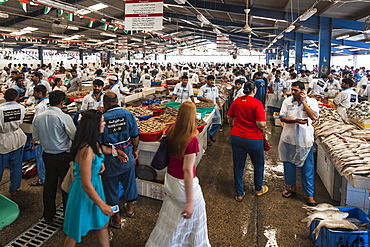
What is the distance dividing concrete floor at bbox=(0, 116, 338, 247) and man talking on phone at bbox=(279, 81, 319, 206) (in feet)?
1.73

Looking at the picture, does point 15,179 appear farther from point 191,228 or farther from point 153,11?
point 153,11

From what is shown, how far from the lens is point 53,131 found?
3516 mm

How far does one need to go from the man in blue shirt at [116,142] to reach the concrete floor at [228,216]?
0.40m

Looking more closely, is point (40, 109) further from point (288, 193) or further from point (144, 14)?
point (288, 193)

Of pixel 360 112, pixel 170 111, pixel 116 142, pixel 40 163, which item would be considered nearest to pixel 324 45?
pixel 360 112

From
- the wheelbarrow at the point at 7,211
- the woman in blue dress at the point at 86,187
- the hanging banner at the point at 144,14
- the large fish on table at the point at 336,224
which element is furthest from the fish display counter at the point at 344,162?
the hanging banner at the point at 144,14

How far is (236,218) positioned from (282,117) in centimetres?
Answer: 163

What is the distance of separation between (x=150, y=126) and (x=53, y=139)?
5.43ft

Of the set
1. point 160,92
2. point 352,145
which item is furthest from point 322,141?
point 160,92

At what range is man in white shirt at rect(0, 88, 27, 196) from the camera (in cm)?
420

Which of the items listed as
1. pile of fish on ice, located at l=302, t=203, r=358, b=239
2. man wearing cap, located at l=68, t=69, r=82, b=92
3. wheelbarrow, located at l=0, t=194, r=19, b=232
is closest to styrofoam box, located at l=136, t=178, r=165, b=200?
pile of fish on ice, located at l=302, t=203, r=358, b=239

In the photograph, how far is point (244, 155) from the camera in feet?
14.2

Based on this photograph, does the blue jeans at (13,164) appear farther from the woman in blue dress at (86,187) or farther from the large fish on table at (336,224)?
the large fish on table at (336,224)

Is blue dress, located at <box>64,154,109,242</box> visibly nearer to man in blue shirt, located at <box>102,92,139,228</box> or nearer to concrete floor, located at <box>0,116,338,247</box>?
man in blue shirt, located at <box>102,92,139,228</box>
